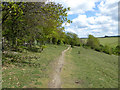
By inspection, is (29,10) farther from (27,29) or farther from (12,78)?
(12,78)

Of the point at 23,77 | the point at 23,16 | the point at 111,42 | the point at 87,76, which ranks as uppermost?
the point at 23,16

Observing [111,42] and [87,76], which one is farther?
[111,42]

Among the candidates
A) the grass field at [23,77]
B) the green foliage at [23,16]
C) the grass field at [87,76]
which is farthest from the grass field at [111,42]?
the grass field at [23,77]

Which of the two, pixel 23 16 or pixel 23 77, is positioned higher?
pixel 23 16

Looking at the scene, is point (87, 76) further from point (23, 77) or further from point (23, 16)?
point (23, 16)

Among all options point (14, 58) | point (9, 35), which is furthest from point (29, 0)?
point (14, 58)

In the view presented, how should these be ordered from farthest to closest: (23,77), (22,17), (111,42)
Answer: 1. (111,42)
2. (22,17)
3. (23,77)

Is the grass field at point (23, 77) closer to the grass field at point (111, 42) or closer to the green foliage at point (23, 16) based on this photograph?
the green foliage at point (23, 16)

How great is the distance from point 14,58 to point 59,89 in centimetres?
517

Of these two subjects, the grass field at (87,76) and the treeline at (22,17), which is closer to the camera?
the treeline at (22,17)

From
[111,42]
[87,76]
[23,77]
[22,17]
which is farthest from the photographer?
[111,42]

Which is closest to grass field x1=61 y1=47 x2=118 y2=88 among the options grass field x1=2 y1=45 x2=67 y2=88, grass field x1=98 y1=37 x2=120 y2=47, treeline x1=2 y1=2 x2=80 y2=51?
grass field x1=2 y1=45 x2=67 y2=88

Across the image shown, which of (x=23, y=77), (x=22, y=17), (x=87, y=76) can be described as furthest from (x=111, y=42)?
(x=23, y=77)

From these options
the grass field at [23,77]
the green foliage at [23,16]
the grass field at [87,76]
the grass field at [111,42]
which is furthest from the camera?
the grass field at [111,42]
